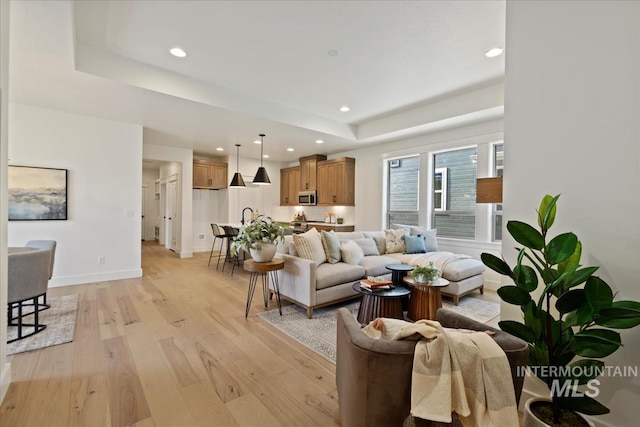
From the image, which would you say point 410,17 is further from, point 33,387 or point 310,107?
point 33,387

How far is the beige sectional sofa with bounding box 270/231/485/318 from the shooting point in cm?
330

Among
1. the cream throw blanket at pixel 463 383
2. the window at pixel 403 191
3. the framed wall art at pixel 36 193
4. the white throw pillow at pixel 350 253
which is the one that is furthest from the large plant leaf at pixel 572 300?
the framed wall art at pixel 36 193

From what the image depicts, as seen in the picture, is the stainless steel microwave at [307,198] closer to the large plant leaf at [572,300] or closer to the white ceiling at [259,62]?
the white ceiling at [259,62]

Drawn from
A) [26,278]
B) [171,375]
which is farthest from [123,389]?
[26,278]

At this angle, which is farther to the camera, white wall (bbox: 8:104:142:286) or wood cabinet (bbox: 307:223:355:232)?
wood cabinet (bbox: 307:223:355:232)

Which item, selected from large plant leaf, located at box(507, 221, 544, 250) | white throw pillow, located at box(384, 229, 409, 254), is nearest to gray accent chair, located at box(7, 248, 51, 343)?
large plant leaf, located at box(507, 221, 544, 250)

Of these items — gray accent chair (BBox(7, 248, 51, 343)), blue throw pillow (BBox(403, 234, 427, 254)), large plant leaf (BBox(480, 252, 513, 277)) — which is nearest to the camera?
large plant leaf (BBox(480, 252, 513, 277))

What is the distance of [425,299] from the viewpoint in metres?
3.13

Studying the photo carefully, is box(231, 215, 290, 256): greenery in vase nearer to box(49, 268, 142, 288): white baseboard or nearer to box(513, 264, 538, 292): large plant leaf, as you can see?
box(513, 264, 538, 292): large plant leaf

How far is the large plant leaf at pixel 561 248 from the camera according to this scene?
1.30 meters

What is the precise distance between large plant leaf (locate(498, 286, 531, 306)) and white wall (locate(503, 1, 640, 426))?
1.96 ft

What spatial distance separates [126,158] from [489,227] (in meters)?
6.43

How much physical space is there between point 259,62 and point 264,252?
2.30 m

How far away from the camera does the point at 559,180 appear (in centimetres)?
173
